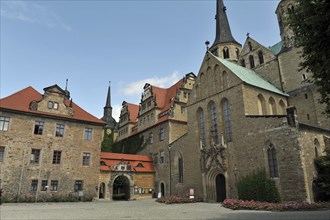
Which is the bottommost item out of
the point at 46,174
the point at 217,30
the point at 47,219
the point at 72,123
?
the point at 47,219

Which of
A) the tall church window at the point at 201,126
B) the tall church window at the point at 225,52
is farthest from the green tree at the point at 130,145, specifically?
the tall church window at the point at 225,52

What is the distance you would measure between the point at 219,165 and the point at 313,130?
26.8 feet

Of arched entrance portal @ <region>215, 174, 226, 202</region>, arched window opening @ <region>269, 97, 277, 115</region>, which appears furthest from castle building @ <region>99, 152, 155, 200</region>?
arched window opening @ <region>269, 97, 277, 115</region>

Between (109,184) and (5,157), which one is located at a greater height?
(5,157)

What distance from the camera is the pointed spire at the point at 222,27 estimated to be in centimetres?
3833

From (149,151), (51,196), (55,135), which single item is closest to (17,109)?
(55,135)

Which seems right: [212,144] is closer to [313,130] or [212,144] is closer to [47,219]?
[313,130]

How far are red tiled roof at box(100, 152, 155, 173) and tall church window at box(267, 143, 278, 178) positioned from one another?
17.3 meters

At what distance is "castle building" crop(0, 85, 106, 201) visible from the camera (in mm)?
24812

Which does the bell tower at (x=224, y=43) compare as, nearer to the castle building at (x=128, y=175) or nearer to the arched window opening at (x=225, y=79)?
the arched window opening at (x=225, y=79)

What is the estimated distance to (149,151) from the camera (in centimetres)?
3612

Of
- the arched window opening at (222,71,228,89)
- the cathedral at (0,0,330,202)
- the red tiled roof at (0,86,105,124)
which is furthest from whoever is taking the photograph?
the red tiled roof at (0,86,105,124)

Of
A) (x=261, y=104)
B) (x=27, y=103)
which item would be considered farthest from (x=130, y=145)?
(x=261, y=104)

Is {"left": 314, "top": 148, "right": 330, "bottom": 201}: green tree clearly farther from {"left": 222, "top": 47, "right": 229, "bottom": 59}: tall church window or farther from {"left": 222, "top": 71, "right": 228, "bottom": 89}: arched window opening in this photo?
{"left": 222, "top": 47, "right": 229, "bottom": 59}: tall church window
